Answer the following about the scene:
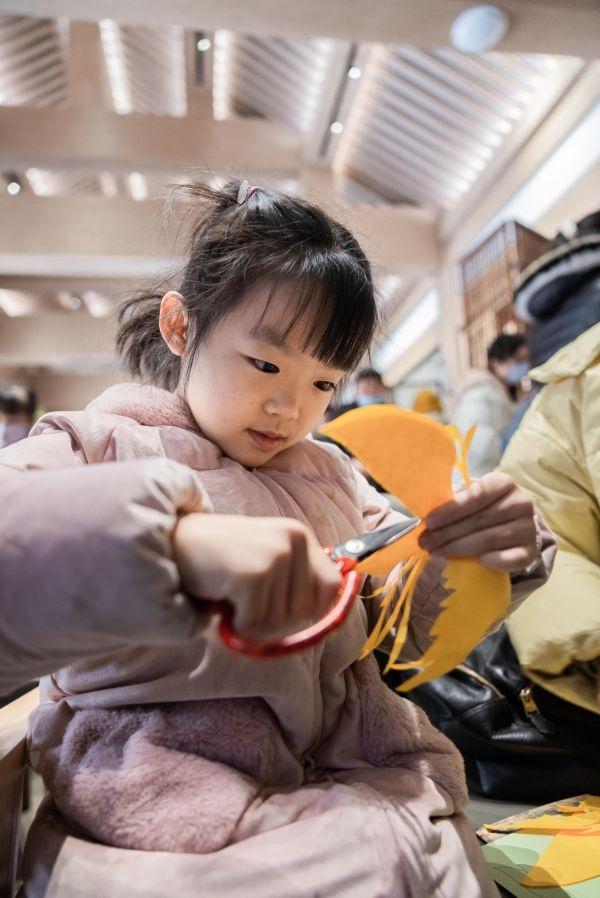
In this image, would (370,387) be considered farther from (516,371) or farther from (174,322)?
(174,322)

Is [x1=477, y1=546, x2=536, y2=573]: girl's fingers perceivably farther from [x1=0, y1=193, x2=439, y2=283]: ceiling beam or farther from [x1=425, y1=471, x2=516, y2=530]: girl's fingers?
[x1=0, y1=193, x2=439, y2=283]: ceiling beam

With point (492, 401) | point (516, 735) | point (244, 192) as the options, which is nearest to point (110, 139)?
point (492, 401)

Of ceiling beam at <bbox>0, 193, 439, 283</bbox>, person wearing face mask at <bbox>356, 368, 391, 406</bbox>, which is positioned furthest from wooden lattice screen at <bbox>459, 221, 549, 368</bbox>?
person wearing face mask at <bbox>356, 368, 391, 406</bbox>

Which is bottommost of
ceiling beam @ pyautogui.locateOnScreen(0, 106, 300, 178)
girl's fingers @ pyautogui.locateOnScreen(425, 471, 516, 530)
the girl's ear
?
girl's fingers @ pyautogui.locateOnScreen(425, 471, 516, 530)

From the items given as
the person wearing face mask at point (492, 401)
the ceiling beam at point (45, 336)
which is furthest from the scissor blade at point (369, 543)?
the ceiling beam at point (45, 336)

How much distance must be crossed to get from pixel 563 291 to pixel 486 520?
114 cm

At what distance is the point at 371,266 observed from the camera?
70cm

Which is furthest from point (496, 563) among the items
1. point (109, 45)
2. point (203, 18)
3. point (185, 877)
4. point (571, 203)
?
point (109, 45)

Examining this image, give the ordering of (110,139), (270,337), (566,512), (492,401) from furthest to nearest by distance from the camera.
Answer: (110,139), (492,401), (566,512), (270,337)

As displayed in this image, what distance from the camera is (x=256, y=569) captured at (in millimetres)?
344

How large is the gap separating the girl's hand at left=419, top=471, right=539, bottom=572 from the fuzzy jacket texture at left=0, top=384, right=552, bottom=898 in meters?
0.10

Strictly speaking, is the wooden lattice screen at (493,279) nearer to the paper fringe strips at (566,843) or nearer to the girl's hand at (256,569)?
the paper fringe strips at (566,843)

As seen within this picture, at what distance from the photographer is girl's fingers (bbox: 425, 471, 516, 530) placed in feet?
1.59

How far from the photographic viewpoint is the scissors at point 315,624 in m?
0.35
